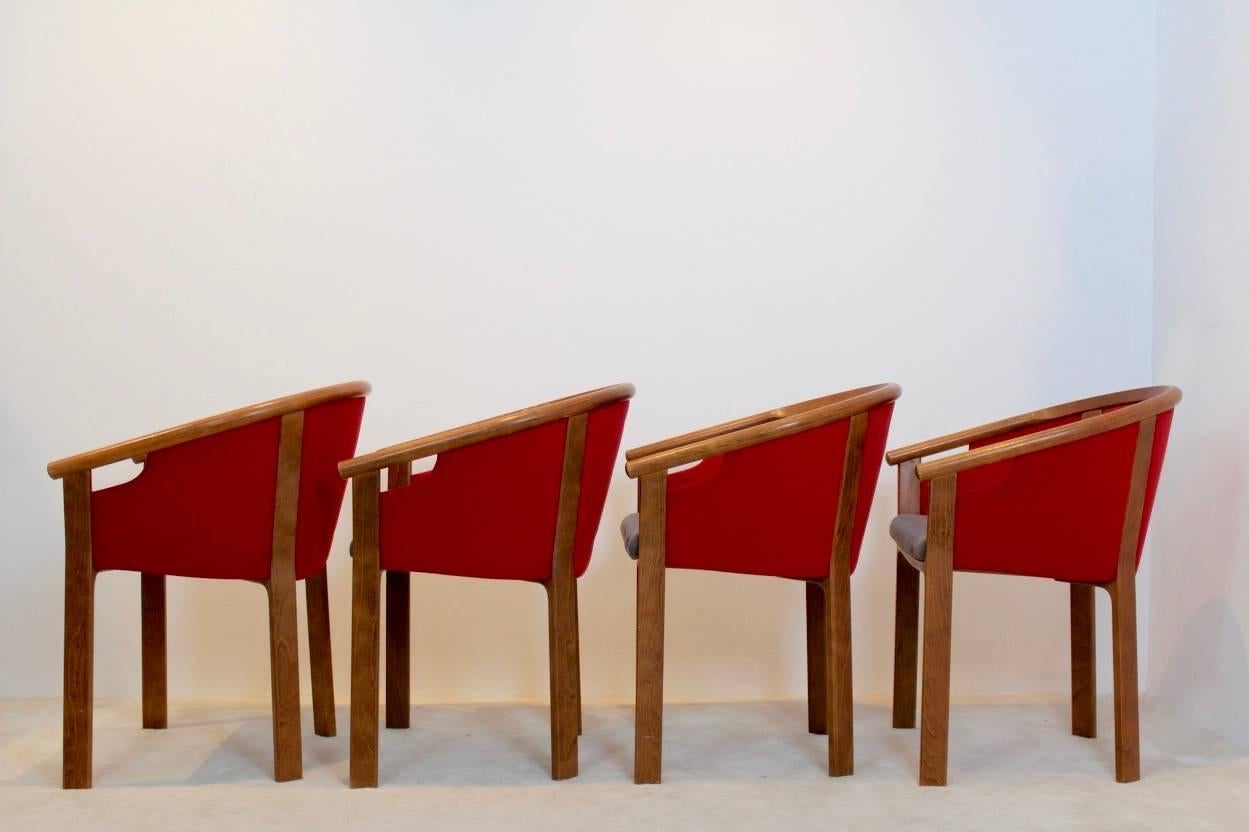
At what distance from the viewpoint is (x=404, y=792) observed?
2666mm

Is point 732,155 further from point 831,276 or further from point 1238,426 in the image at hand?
point 1238,426

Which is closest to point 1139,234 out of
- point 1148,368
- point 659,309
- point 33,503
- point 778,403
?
point 1148,368

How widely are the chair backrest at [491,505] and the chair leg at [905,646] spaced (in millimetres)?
1060

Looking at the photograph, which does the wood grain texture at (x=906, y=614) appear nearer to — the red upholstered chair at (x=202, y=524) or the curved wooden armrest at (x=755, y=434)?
the curved wooden armrest at (x=755, y=434)

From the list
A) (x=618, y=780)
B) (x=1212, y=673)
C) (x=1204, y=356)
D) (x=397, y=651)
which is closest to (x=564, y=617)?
(x=618, y=780)

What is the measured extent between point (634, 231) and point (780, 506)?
1235mm

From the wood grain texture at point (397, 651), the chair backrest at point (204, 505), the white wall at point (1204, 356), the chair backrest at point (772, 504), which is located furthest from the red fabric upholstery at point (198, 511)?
the white wall at point (1204, 356)

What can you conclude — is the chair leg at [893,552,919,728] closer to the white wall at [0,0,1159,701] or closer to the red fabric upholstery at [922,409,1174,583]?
the white wall at [0,0,1159,701]

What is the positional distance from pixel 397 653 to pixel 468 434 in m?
0.90

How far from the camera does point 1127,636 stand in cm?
276

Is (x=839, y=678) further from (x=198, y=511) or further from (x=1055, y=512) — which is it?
(x=198, y=511)

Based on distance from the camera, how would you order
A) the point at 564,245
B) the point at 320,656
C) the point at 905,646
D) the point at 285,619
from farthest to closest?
the point at 564,245 < the point at 905,646 < the point at 320,656 < the point at 285,619

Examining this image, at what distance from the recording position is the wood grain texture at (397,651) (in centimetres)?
327

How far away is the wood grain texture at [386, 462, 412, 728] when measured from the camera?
10.7ft
